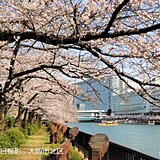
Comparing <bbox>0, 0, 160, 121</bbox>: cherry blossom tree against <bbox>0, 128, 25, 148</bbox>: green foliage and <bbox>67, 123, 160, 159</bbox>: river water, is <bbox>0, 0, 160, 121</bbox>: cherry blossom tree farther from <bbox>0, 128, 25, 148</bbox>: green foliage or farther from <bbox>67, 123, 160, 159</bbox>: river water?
<bbox>0, 128, 25, 148</bbox>: green foliage

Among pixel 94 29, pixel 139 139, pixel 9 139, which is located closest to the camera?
pixel 94 29

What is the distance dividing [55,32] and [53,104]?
2193cm

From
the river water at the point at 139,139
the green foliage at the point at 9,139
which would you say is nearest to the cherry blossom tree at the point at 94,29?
the river water at the point at 139,139

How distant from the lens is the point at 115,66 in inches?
191

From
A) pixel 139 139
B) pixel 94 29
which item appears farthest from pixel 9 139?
pixel 139 139

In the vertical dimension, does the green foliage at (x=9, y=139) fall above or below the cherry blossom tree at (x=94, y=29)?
below

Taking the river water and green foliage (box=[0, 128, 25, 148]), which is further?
the river water

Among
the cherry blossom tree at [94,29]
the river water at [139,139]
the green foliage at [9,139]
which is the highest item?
the cherry blossom tree at [94,29]

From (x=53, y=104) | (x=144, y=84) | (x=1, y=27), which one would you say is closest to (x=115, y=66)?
(x=144, y=84)

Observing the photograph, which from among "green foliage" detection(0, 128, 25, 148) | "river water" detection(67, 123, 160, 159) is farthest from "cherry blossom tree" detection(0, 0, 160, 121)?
"green foliage" detection(0, 128, 25, 148)

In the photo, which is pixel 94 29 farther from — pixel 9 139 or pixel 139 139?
pixel 139 139

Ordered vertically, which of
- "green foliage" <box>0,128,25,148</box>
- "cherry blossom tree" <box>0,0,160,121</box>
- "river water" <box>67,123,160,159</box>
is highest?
"cherry blossom tree" <box>0,0,160,121</box>

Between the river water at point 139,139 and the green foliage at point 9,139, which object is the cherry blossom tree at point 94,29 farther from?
the green foliage at point 9,139

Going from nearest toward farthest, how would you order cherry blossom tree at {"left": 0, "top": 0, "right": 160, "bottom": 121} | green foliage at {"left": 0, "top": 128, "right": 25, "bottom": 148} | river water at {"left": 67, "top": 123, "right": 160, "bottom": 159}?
cherry blossom tree at {"left": 0, "top": 0, "right": 160, "bottom": 121} → green foliage at {"left": 0, "top": 128, "right": 25, "bottom": 148} → river water at {"left": 67, "top": 123, "right": 160, "bottom": 159}
